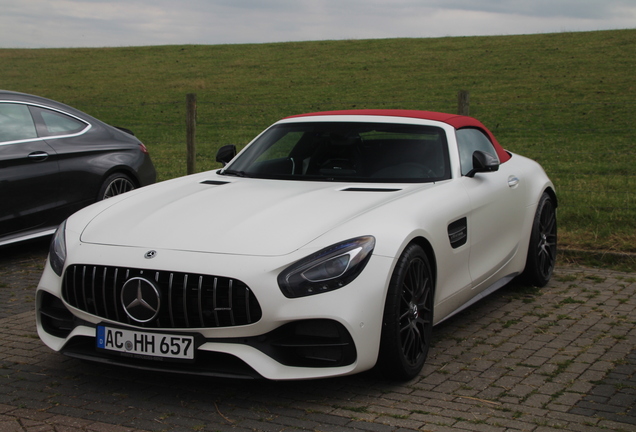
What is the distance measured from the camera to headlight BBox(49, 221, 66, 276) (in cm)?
454

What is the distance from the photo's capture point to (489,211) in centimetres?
568

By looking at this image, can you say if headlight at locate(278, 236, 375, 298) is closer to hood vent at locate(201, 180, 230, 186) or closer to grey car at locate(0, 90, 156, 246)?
hood vent at locate(201, 180, 230, 186)

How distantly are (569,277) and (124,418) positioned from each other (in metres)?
4.66

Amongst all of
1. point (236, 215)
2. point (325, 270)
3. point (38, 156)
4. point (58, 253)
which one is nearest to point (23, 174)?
point (38, 156)

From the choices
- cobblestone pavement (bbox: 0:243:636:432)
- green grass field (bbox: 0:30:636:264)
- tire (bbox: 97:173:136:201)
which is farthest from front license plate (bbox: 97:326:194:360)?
green grass field (bbox: 0:30:636:264)

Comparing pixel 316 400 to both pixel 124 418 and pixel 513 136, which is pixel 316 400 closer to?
pixel 124 418

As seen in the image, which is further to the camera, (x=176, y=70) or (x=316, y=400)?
(x=176, y=70)

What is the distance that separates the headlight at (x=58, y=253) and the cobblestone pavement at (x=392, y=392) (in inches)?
24.6

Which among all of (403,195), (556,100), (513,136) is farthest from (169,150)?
(403,195)

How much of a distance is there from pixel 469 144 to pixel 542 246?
4.19 feet

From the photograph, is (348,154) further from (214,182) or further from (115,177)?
(115,177)

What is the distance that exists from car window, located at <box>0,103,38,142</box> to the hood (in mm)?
2819

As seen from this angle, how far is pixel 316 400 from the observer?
13.8 feet

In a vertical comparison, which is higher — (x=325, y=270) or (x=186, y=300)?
(x=325, y=270)
